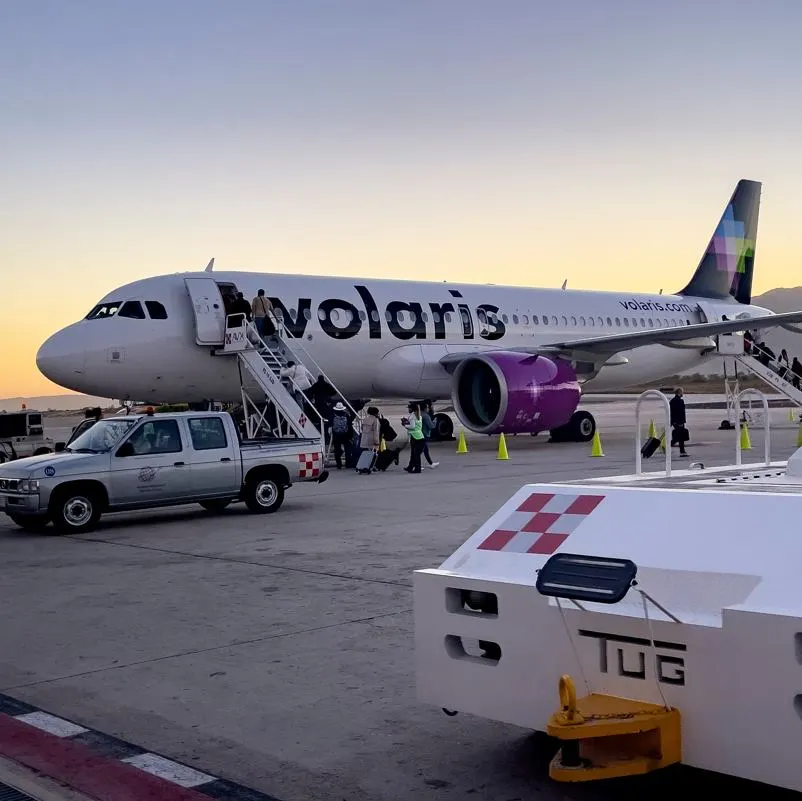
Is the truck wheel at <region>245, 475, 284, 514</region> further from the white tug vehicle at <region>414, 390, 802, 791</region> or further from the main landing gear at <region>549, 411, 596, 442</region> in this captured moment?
the main landing gear at <region>549, 411, 596, 442</region>

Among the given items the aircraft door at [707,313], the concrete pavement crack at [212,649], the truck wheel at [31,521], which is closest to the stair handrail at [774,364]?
the aircraft door at [707,313]

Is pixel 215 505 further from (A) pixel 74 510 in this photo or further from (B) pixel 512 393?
(B) pixel 512 393

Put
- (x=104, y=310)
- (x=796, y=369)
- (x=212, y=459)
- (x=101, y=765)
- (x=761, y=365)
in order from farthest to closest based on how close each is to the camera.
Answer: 1. (x=796, y=369)
2. (x=761, y=365)
3. (x=104, y=310)
4. (x=212, y=459)
5. (x=101, y=765)

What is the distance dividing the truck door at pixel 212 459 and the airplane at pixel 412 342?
23.4ft

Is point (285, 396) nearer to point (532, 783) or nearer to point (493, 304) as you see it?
point (493, 304)

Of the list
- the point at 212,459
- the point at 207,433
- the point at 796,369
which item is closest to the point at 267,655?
the point at 212,459

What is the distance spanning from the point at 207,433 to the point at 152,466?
940 millimetres

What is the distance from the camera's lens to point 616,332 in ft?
94.4

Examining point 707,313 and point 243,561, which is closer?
point 243,561

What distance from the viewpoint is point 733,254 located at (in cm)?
3381

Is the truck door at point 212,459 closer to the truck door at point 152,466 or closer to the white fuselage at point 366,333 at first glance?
the truck door at point 152,466

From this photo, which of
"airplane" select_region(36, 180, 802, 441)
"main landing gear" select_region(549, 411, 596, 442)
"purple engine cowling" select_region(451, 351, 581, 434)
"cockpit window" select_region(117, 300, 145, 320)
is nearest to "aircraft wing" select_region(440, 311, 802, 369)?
"airplane" select_region(36, 180, 802, 441)

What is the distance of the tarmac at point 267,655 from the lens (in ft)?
14.8

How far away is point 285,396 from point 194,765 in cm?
1385
